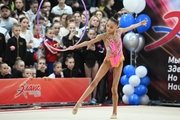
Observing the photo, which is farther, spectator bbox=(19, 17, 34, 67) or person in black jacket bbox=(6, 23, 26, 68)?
spectator bbox=(19, 17, 34, 67)

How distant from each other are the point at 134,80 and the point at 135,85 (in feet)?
0.54

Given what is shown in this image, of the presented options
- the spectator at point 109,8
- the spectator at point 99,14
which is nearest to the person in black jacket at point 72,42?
the spectator at point 99,14

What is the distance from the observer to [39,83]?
9.64 meters

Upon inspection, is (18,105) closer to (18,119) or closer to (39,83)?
(39,83)

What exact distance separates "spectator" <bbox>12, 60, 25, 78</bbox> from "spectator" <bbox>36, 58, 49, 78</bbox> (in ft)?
1.45

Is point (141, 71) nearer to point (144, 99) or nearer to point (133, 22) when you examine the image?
point (144, 99)

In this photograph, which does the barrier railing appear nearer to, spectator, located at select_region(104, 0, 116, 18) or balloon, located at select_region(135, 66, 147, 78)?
balloon, located at select_region(135, 66, 147, 78)

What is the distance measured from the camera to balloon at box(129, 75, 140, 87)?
10.0 m

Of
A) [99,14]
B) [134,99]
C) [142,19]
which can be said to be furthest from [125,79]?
[99,14]

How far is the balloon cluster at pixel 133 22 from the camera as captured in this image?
984 centimetres

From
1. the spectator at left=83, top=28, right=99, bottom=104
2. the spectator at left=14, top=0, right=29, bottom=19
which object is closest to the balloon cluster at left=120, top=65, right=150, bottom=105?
the spectator at left=83, top=28, right=99, bottom=104

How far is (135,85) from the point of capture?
10.1m

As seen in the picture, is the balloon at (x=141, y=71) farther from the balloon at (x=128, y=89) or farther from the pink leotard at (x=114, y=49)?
the pink leotard at (x=114, y=49)

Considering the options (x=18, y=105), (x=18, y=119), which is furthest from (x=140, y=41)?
(x=18, y=119)
